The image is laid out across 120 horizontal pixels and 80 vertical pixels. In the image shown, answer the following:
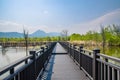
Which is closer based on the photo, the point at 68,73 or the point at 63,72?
the point at 68,73

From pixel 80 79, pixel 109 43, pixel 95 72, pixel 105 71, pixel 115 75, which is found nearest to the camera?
pixel 115 75

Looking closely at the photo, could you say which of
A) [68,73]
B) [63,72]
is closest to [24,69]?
[68,73]

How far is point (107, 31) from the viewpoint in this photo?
92.6 metres

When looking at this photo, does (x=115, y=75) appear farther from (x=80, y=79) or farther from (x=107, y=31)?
(x=107, y=31)

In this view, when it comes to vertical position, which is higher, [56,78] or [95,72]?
[95,72]

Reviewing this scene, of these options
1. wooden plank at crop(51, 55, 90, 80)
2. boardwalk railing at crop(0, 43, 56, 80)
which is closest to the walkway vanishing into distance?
wooden plank at crop(51, 55, 90, 80)

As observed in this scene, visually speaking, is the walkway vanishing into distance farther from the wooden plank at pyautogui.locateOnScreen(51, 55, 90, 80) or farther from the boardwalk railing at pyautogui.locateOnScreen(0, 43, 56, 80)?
the boardwalk railing at pyautogui.locateOnScreen(0, 43, 56, 80)

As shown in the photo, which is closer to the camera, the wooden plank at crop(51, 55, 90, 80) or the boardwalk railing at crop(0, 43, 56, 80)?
the boardwalk railing at crop(0, 43, 56, 80)

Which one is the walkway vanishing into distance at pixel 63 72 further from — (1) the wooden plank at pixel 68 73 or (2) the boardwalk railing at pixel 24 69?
(2) the boardwalk railing at pixel 24 69

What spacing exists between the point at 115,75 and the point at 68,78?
4.20 metres

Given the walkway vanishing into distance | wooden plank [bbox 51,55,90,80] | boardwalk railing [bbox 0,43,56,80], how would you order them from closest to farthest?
1. boardwalk railing [bbox 0,43,56,80]
2. wooden plank [bbox 51,55,90,80]
3. the walkway vanishing into distance

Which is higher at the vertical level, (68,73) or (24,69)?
(24,69)

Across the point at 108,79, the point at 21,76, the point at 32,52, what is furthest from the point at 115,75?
the point at 32,52

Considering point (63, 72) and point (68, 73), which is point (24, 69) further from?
point (63, 72)
